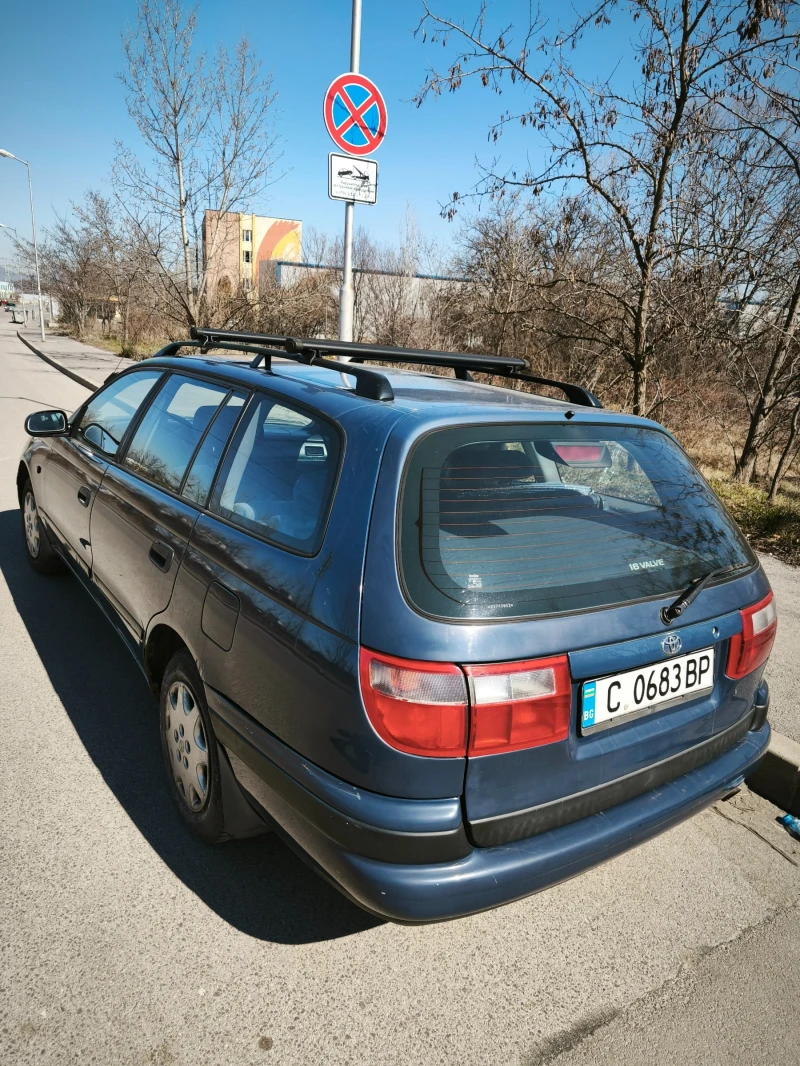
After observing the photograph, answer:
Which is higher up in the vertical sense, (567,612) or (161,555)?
(567,612)

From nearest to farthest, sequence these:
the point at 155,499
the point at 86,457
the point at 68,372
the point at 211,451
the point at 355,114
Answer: the point at 211,451
the point at 155,499
the point at 86,457
the point at 355,114
the point at 68,372

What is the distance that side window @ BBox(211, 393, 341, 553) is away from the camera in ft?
6.66

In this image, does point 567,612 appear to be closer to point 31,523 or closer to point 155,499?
point 155,499

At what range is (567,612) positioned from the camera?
183 centimetres

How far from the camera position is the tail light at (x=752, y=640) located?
2.24 m

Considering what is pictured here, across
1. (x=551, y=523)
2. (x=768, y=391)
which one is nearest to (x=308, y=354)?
(x=551, y=523)

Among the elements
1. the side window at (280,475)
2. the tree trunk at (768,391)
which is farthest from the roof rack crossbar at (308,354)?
the tree trunk at (768,391)

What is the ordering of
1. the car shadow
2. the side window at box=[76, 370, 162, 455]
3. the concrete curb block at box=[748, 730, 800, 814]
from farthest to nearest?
Result: the side window at box=[76, 370, 162, 455] → the concrete curb block at box=[748, 730, 800, 814] → the car shadow

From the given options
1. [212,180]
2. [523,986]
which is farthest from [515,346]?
[523,986]

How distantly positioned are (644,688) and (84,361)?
2380 cm

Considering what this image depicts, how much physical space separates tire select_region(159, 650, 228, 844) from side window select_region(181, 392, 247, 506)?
601mm

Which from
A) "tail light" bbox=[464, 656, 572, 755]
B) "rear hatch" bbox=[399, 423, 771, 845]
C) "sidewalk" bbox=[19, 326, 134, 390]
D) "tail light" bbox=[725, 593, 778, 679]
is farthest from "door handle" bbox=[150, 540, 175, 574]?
"sidewalk" bbox=[19, 326, 134, 390]

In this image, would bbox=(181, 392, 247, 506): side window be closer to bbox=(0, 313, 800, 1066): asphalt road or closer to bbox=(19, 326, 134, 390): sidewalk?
bbox=(0, 313, 800, 1066): asphalt road

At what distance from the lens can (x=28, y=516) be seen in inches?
197
